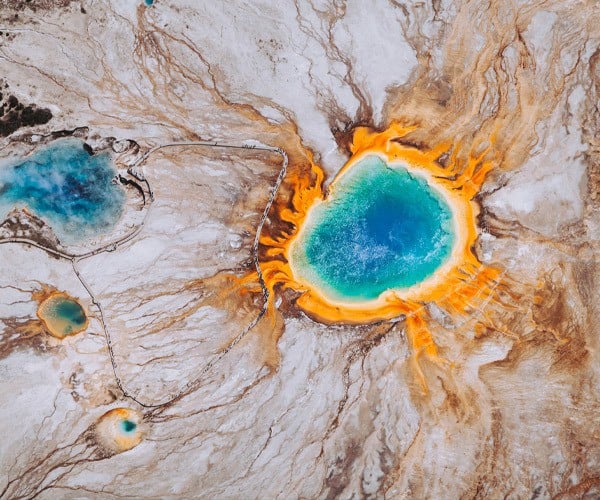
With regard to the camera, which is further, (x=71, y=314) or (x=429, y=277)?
(x=429, y=277)

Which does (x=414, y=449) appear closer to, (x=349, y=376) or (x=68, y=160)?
(x=349, y=376)

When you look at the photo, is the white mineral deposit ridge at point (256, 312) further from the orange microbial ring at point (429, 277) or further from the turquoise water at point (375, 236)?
the turquoise water at point (375, 236)

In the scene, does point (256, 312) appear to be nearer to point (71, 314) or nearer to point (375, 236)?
point (375, 236)

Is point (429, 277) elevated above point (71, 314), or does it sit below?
above

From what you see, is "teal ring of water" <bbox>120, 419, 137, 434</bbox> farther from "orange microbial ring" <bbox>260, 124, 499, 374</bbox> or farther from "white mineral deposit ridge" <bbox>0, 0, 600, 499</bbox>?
"orange microbial ring" <bbox>260, 124, 499, 374</bbox>

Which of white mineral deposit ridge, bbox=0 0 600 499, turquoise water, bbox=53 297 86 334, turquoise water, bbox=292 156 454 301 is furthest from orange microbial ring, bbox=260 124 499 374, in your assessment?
turquoise water, bbox=53 297 86 334

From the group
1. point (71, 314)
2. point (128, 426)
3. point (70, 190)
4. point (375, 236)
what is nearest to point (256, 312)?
point (375, 236)
